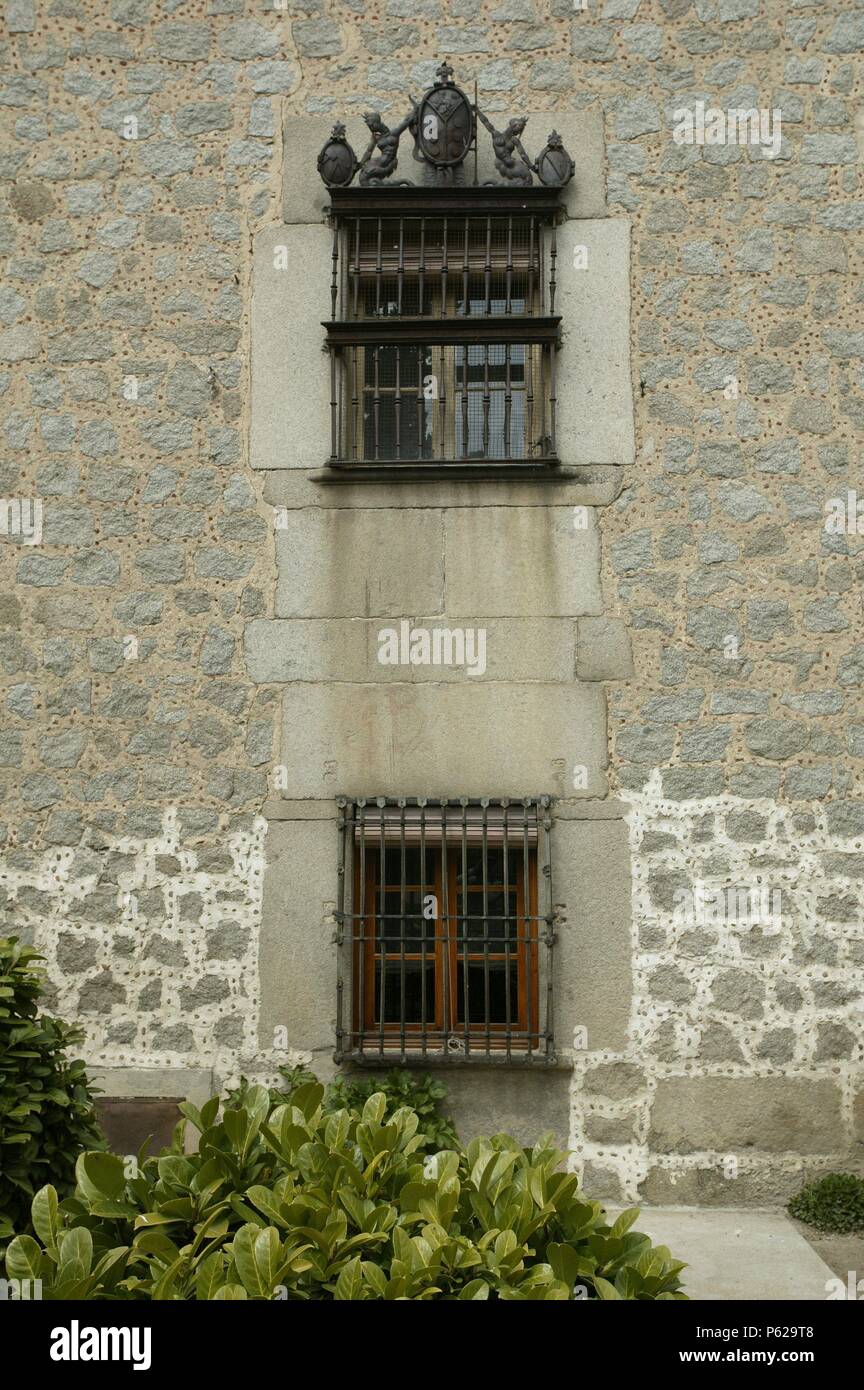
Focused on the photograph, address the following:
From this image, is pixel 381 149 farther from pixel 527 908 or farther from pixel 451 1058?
pixel 451 1058

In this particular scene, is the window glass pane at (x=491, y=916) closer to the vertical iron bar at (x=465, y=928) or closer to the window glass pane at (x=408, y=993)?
the vertical iron bar at (x=465, y=928)

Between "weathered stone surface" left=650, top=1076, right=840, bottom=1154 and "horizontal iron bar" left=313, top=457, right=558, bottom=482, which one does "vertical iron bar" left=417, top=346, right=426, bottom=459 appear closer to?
"horizontal iron bar" left=313, top=457, right=558, bottom=482

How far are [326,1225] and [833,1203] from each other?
3408 millimetres

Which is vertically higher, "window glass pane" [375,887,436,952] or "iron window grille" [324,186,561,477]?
"iron window grille" [324,186,561,477]

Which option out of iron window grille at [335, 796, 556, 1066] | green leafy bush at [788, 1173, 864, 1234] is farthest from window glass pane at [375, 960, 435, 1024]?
green leafy bush at [788, 1173, 864, 1234]

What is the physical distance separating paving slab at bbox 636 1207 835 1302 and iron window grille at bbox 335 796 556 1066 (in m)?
0.89

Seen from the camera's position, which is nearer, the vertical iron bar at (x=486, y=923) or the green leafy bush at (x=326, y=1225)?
the green leafy bush at (x=326, y=1225)

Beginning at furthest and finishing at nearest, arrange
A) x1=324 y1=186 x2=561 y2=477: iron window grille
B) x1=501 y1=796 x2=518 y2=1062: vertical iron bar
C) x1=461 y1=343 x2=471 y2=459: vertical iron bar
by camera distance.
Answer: x1=461 y1=343 x2=471 y2=459: vertical iron bar → x1=324 y1=186 x2=561 y2=477: iron window grille → x1=501 y1=796 x2=518 y2=1062: vertical iron bar

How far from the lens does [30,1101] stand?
3.22 m

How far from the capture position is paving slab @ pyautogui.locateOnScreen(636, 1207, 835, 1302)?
4.20 m

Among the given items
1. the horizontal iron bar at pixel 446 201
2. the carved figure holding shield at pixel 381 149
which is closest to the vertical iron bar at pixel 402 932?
the horizontal iron bar at pixel 446 201

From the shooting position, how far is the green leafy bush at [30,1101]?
125 inches

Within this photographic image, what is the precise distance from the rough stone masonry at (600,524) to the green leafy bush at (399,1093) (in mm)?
276

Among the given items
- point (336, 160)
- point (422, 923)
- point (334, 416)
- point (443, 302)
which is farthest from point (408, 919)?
point (336, 160)
